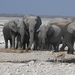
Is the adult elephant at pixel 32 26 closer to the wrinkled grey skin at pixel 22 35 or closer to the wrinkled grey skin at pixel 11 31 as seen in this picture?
the wrinkled grey skin at pixel 22 35

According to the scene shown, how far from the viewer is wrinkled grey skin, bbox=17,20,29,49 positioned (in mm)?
17553

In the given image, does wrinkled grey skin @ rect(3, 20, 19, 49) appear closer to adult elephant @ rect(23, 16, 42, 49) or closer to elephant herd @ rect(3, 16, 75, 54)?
elephant herd @ rect(3, 16, 75, 54)

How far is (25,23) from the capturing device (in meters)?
18.5

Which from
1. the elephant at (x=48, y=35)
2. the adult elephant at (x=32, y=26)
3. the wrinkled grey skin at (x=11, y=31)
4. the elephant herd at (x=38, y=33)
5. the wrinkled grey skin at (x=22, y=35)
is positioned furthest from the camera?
the wrinkled grey skin at (x=11, y=31)

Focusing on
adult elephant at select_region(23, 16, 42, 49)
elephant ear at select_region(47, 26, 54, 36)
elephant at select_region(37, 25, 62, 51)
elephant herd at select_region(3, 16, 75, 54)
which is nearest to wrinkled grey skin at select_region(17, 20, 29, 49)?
elephant herd at select_region(3, 16, 75, 54)

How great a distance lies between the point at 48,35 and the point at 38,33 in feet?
1.64

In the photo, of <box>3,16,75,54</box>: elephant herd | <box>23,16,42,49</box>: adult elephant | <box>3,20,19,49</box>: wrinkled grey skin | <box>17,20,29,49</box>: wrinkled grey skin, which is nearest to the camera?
<box>3,16,75,54</box>: elephant herd

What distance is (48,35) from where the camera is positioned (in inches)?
662

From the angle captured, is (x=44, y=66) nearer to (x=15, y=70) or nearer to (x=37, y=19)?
(x=15, y=70)

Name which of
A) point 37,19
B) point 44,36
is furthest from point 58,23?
point 44,36

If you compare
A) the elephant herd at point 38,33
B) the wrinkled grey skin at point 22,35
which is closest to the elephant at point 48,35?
the elephant herd at point 38,33

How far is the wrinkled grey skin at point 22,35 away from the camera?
57.6ft

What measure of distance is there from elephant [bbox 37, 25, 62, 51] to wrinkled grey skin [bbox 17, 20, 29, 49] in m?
1.04

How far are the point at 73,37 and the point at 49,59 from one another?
12.9 feet
